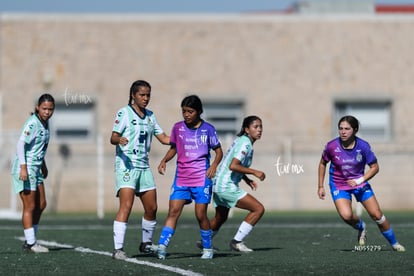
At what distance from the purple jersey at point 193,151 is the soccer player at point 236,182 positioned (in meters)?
1.00

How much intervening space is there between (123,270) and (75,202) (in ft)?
67.7

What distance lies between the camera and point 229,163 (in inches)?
580

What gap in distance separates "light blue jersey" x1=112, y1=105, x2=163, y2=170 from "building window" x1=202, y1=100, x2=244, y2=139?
69.1ft

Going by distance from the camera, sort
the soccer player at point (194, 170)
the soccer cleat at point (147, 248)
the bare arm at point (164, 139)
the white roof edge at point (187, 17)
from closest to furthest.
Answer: the soccer player at point (194, 170), the bare arm at point (164, 139), the soccer cleat at point (147, 248), the white roof edge at point (187, 17)

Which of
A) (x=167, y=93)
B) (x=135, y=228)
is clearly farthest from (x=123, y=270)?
(x=167, y=93)

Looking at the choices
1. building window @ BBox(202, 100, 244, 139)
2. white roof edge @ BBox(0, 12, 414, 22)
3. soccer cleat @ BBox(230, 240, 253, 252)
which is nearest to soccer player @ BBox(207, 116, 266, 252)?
soccer cleat @ BBox(230, 240, 253, 252)

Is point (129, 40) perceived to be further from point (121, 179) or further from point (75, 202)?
point (121, 179)

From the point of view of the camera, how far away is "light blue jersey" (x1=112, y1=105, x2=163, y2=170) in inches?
520

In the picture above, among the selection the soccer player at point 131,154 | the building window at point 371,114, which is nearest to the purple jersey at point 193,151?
the soccer player at point 131,154

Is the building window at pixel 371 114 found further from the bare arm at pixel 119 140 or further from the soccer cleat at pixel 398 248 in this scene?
the bare arm at pixel 119 140

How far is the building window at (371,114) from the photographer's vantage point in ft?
115

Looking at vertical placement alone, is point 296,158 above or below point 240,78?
below

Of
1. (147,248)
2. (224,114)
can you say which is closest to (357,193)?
(147,248)

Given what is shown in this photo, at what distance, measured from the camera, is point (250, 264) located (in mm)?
12398
